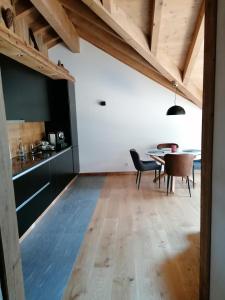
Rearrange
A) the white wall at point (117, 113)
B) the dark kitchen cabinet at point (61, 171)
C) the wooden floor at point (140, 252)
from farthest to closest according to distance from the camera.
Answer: the white wall at point (117, 113) < the dark kitchen cabinet at point (61, 171) < the wooden floor at point (140, 252)

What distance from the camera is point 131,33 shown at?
3072 mm

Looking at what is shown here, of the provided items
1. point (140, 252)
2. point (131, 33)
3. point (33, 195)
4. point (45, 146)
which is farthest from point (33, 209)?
point (131, 33)

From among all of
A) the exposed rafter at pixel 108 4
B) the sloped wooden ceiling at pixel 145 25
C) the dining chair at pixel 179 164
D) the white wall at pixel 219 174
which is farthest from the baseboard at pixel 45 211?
the exposed rafter at pixel 108 4

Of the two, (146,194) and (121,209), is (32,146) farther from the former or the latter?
(146,194)

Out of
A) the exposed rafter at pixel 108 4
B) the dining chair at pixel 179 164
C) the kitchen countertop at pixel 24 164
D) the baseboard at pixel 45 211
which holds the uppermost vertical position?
the exposed rafter at pixel 108 4

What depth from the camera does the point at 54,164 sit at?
397cm

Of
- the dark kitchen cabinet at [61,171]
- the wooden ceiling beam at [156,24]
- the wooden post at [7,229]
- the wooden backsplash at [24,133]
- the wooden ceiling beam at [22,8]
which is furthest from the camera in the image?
the dark kitchen cabinet at [61,171]

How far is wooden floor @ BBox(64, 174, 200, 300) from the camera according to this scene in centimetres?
189

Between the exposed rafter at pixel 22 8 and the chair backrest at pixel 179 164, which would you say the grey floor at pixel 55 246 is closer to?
the chair backrest at pixel 179 164

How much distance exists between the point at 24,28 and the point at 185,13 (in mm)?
2547

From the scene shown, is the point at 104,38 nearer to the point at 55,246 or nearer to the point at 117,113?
the point at 117,113

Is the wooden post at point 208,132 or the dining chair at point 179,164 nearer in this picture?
the wooden post at point 208,132

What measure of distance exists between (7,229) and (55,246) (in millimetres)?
1788

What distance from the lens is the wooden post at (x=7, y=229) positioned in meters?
0.97
